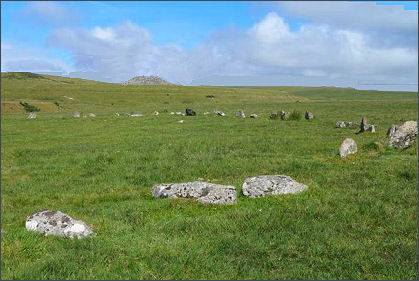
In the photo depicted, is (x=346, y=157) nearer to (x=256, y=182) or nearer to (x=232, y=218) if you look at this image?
(x=256, y=182)

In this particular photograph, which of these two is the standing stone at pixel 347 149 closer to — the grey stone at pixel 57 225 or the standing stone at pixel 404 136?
the standing stone at pixel 404 136

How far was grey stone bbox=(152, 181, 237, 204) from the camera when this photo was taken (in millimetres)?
17119

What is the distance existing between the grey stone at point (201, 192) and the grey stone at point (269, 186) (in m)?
1.00

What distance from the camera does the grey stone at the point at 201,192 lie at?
17119 millimetres

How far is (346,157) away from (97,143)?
1907cm

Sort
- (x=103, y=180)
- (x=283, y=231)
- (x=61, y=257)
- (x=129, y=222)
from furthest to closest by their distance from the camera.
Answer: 1. (x=103, y=180)
2. (x=129, y=222)
3. (x=283, y=231)
4. (x=61, y=257)

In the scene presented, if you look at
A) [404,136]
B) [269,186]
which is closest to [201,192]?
[269,186]

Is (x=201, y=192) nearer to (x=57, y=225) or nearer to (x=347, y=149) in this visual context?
(x=57, y=225)

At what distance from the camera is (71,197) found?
63.3ft

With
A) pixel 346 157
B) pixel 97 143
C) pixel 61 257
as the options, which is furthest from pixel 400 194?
pixel 97 143

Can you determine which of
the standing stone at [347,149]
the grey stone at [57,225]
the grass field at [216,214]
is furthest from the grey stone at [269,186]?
the standing stone at [347,149]

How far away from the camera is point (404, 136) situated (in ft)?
94.7

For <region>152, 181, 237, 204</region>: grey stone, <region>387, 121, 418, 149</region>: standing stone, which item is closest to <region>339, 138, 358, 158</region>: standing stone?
<region>387, 121, 418, 149</region>: standing stone

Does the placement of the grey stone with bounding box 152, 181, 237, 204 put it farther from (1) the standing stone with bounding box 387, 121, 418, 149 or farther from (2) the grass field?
(1) the standing stone with bounding box 387, 121, 418, 149
